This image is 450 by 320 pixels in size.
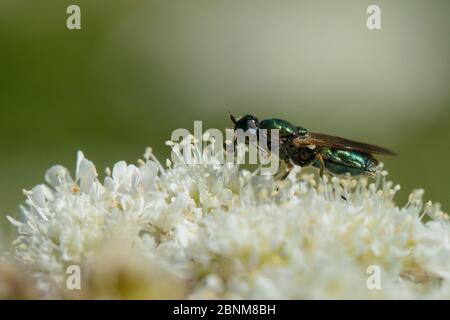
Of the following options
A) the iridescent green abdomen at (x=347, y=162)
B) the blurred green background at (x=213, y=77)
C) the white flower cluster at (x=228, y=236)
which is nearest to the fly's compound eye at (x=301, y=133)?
the iridescent green abdomen at (x=347, y=162)

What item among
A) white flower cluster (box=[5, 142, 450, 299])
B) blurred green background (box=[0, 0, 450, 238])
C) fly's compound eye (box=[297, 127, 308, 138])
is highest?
blurred green background (box=[0, 0, 450, 238])

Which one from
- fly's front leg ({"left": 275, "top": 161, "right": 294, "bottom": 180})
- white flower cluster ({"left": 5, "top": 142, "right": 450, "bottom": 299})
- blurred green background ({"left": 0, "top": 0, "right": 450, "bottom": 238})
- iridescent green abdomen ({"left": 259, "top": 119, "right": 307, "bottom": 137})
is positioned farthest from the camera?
blurred green background ({"left": 0, "top": 0, "right": 450, "bottom": 238})

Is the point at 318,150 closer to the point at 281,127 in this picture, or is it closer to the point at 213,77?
the point at 281,127

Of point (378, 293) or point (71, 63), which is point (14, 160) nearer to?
point (71, 63)

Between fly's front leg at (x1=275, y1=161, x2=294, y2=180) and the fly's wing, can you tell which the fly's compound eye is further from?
fly's front leg at (x1=275, y1=161, x2=294, y2=180)

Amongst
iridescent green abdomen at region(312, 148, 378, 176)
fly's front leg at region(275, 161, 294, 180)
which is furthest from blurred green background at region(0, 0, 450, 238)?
fly's front leg at region(275, 161, 294, 180)

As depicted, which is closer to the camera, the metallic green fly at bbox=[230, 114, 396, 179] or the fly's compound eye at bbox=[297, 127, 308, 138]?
the metallic green fly at bbox=[230, 114, 396, 179]

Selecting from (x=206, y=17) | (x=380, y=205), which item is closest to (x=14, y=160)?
(x=206, y=17)
